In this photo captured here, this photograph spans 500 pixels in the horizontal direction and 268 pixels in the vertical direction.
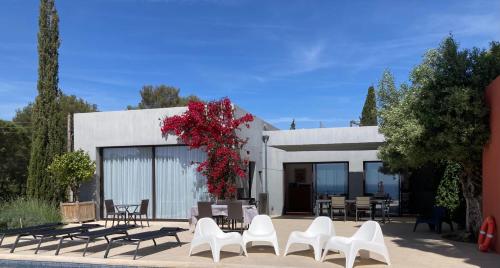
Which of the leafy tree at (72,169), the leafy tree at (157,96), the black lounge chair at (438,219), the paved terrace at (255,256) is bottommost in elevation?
the paved terrace at (255,256)

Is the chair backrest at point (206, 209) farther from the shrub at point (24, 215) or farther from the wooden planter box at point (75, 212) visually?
the wooden planter box at point (75, 212)

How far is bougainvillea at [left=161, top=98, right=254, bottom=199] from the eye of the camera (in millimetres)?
13188

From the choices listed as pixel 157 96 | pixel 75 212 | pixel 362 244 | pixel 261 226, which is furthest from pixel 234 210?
→ pixel 157 96

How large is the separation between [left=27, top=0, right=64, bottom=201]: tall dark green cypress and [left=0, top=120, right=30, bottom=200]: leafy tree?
8.67 meters

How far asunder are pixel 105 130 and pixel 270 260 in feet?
28.9

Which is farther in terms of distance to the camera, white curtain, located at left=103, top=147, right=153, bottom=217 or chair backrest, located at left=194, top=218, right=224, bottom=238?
white curtain, located at left=103, top=147, right=153, bottom=217

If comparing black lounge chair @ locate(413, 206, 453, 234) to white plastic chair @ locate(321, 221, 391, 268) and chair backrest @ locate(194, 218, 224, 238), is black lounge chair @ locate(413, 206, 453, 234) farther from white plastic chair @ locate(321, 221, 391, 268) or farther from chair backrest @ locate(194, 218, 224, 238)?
chair backrest @ locate(194, 218, 224, 238)

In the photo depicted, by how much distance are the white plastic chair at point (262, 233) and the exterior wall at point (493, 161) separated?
Result: 3.96 meters

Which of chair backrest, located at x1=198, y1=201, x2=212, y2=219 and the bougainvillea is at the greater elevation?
the bougainvillea

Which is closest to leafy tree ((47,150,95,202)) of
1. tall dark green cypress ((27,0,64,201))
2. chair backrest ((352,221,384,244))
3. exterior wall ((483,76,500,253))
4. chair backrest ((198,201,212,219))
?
tall dark green cypress ((27,0,64,201))

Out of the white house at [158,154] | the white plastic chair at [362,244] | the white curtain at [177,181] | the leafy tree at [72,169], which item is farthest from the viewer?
the white house at [158,154]

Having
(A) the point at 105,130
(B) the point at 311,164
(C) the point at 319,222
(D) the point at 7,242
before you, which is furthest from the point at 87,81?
(C) the point at 319,222

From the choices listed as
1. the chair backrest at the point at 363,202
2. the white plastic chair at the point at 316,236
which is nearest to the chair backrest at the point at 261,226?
the white plastic chair at the point at 316,236

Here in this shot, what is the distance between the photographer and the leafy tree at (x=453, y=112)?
862 centimetres
